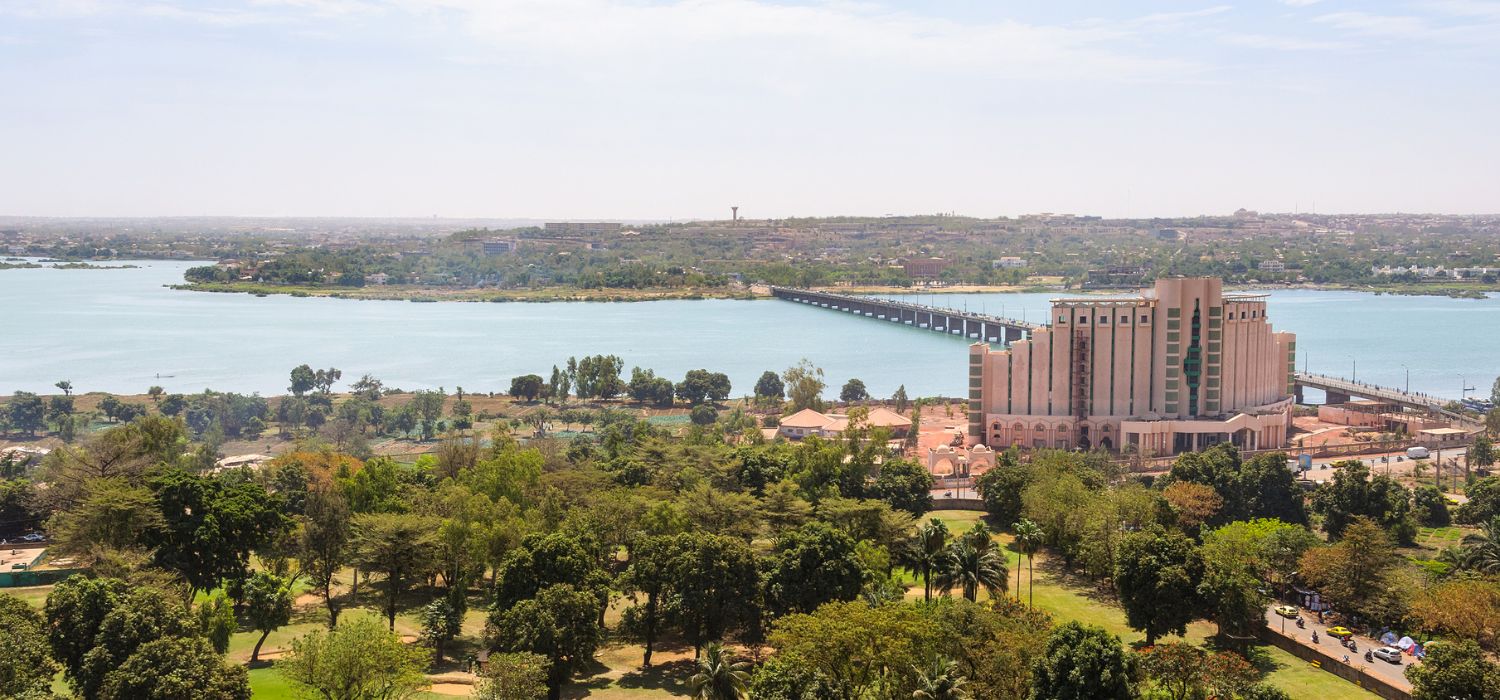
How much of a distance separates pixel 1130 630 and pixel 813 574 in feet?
17.7

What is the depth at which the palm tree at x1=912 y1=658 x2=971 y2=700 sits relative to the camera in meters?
14.5

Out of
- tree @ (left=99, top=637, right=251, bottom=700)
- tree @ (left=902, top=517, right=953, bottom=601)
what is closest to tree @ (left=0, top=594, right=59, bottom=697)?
tree @ (left=99, top=637, right=251, bottom=700)

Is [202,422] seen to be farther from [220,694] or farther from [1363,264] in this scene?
[1363,264]

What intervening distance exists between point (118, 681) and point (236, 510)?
6.64 metres

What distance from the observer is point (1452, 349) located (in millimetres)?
65250

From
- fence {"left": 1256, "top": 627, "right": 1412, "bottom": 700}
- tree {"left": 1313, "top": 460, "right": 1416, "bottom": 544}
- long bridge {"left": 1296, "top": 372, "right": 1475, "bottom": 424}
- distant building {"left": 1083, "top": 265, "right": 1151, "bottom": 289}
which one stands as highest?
distant building {"left": 1083, "top": 265, "right": 1151, "bottom": 289}

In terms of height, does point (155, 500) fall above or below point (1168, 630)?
above

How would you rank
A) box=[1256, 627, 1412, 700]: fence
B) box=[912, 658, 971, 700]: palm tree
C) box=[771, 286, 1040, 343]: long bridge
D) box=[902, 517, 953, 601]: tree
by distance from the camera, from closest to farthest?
box=[912, 658, 971, 700]: palm tree, box=[1256, 627, 1412, 700]: fence, box=[902, 517, 953, 601]: tree, box=[771, 286, 1040, 343]: long bridge

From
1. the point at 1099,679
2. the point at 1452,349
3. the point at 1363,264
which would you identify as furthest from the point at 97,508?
the point at 1363,264

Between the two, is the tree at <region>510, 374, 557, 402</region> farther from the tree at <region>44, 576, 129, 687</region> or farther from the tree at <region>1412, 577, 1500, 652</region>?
the tree at <region>1412, 577, 1500, 652</region>

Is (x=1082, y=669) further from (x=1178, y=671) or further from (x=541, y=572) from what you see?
(x=541, y=572)

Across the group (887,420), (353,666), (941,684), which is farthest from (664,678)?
(887,420)

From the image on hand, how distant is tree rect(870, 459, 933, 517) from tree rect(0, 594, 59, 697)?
15.8 meters

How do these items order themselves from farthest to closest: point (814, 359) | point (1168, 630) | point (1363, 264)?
point (1363, 264) < point (814, 359) < point (1168, 630)
